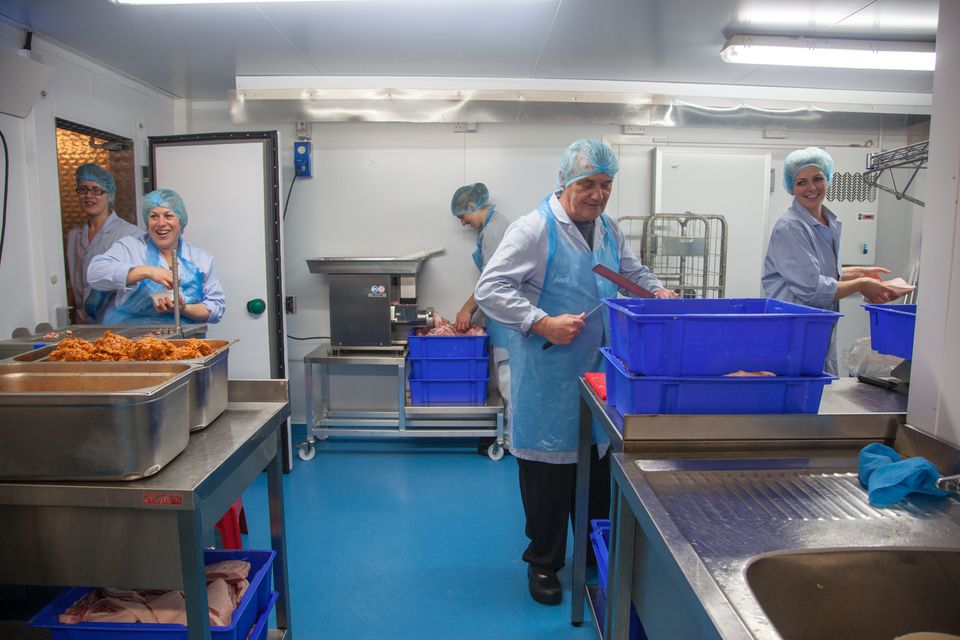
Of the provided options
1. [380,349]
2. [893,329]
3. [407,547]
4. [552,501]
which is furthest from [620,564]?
[380,349]

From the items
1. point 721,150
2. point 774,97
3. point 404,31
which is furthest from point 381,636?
point 774,97

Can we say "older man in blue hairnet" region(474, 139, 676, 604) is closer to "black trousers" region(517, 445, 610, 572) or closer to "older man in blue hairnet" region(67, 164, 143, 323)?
"black trousers" region(517, 445, 610, 572)

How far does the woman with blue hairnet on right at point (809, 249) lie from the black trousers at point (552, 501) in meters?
1.15

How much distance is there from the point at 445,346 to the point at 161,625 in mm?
→ 2245

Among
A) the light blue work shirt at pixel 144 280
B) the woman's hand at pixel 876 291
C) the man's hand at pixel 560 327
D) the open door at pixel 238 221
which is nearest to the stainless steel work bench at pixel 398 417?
the open door at pixel 238 221

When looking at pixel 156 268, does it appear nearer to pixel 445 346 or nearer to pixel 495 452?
pixel 445 346

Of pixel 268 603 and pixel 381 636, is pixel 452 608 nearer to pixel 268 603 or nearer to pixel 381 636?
pixel 381 636

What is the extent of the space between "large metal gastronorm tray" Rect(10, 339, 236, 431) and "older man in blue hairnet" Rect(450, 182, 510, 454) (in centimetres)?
204

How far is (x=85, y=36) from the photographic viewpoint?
8.81ft

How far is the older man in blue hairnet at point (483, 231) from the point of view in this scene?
343cm

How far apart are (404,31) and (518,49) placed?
24.3 inches

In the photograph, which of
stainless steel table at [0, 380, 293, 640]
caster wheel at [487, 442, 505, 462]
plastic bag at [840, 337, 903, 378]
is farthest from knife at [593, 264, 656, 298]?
caster wheel at [487, 442, 505, 462]

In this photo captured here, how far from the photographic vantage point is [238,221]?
3.27m

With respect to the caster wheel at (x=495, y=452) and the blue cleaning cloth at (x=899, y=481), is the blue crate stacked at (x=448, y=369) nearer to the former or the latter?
the caster wheel at (x=495, y=452)
